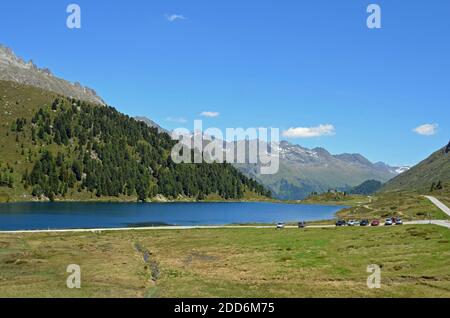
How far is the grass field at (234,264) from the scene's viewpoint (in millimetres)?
50375

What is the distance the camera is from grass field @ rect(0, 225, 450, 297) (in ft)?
165

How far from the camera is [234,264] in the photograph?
71188mm

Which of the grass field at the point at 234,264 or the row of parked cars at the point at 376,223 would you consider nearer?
the grass field at the point at 234,264

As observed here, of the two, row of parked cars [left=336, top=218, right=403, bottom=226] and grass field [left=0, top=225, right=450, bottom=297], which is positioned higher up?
row of parked cars [left=336, top=218, right=403, bottom=226]

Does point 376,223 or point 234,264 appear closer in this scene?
point 234,264

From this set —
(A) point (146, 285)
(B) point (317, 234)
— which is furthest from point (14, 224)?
(A) point (146, 285)

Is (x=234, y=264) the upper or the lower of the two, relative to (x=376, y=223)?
lower

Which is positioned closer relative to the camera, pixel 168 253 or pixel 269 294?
pixel 269 294

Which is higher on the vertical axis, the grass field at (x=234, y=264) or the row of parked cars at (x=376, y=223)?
the row of parked cars at (x=376, y=223)

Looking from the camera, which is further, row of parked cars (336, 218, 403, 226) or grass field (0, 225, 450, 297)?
row of parked cars (336, 218, 403, 226)

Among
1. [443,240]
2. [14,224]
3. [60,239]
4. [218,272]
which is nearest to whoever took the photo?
[218,272]

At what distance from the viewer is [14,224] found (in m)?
144
